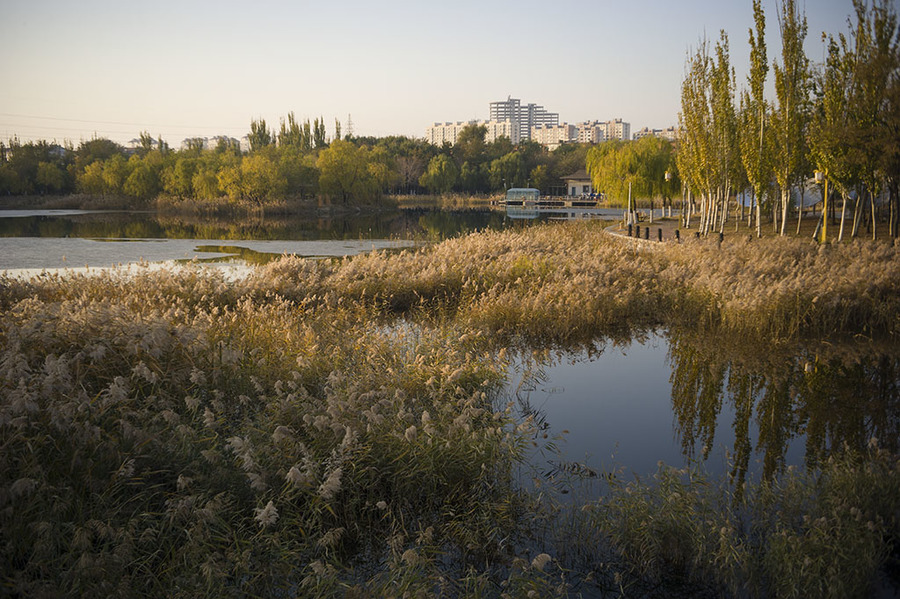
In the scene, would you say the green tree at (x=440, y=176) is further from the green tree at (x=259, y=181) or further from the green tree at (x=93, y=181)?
the green tree at (x=93, y=181)

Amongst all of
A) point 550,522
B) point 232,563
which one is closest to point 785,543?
point 550,522

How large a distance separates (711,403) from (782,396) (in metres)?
1.03

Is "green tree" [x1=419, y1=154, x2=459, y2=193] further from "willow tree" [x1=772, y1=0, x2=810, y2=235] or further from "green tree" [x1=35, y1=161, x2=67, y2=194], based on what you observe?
"willow tree" [x1=772, y1=0, x2=810, y2=235]

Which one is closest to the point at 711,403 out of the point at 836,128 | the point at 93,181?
the point at 836,128

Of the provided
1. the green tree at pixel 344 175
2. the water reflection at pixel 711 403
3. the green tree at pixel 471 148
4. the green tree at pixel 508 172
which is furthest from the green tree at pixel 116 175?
the water reflection at pixel 711 403

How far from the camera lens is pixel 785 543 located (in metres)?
4.33

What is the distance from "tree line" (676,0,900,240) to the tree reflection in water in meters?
11.8

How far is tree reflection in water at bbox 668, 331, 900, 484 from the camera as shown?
7.04 m

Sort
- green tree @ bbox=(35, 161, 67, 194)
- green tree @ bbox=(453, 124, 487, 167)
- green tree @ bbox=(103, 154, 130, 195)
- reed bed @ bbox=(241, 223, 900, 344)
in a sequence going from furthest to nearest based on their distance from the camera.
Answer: green tree @ bbox=(453, 124, 487, 167) < green tree @ bbox=(35, 161, 67, 194) < green tree @ bbox=(103, 154, 130, 195) < reed bed @ bbox=(241, 223, 900, 344)

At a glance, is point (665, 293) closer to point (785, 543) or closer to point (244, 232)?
point (785, 543)

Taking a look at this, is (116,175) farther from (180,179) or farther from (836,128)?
(836,128)

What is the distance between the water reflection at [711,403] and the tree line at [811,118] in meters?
12.0

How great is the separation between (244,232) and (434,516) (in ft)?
127

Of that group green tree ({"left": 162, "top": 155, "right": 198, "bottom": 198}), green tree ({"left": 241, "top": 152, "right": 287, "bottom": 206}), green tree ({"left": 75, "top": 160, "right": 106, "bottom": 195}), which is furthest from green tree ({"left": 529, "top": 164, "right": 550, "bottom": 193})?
green tree ({"left": 75, "top": 160, "right": 106, "bottom": 195})
